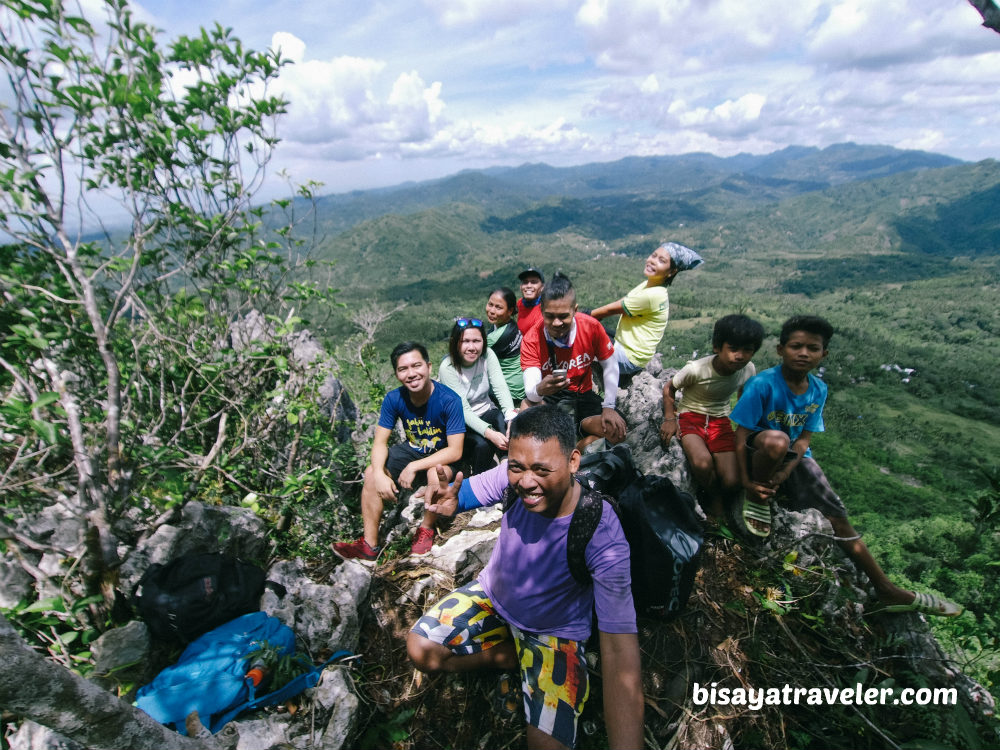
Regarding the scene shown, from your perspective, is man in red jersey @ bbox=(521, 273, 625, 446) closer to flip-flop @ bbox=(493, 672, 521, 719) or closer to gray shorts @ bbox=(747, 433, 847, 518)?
gray shorts @ bbox=(747, 433, 847, 518)

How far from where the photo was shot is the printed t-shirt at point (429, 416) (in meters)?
4.80

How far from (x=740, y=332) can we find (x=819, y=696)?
2961mm

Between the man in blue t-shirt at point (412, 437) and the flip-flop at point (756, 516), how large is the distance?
2838mm

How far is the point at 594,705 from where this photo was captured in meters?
3.34

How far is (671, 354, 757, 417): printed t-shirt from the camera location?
4.71 meters

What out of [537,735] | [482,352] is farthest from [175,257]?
[537,735]

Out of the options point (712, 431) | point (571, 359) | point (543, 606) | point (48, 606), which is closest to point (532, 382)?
point (571, 359)

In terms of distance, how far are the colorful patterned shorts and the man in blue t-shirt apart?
1293 millimetres

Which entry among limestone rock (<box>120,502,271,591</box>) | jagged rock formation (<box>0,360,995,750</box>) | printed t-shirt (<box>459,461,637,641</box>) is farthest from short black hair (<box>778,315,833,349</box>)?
limestone rock (<box>120,502,271,591</box>)

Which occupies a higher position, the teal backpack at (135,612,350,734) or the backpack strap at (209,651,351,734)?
the teal backpack at (135,612,350,734)

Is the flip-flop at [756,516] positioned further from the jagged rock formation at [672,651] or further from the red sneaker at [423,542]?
the red sneaker at [423,542]

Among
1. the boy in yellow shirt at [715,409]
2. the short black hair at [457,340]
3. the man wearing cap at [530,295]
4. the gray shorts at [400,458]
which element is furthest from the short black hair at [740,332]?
the gray shorts at [400,458]

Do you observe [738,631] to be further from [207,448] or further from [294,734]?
[207,448]

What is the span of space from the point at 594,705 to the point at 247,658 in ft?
8.07
